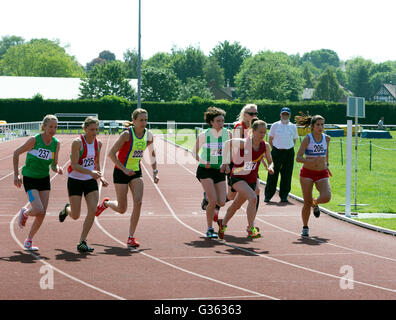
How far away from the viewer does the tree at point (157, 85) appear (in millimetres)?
84750

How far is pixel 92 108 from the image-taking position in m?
62.9

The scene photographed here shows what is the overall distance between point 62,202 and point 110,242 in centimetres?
506

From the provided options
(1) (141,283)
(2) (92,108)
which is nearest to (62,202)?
(1) (141,283)

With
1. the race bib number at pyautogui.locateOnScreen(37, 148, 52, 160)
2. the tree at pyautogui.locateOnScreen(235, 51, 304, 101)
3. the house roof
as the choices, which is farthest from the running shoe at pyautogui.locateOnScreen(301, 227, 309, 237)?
the tree at pyautogui.locateOnScreen(235, 51, 304, 101)

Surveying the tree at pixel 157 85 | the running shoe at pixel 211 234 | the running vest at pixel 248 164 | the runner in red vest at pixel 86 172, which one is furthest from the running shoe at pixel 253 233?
the tree at pixel 157 85

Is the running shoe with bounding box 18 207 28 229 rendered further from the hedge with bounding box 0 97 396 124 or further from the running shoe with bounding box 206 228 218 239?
the hedge with bounding box 0 97 396 124

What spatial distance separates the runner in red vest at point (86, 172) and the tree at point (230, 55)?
469 feet

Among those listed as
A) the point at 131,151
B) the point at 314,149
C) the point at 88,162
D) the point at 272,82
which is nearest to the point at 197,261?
the point at 131,151

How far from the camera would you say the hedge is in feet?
203

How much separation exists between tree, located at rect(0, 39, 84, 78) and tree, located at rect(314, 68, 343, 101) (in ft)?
171

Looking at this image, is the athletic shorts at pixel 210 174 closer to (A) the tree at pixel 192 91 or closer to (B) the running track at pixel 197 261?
(B) the running track at pixel 197 261

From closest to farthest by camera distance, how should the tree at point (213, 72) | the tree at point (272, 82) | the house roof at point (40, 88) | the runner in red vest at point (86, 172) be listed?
the runner in red vest at point (86, 172), the house roof at point (40, 88), the tree at point (272, 82), the tree at point (213, 72)

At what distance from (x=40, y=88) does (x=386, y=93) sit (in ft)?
343
